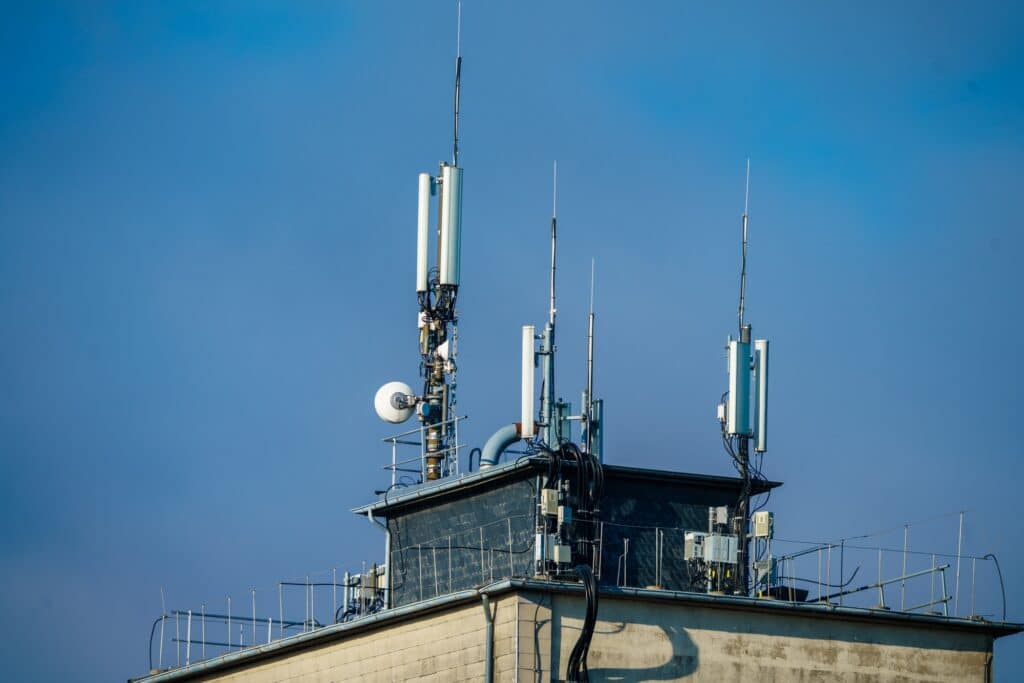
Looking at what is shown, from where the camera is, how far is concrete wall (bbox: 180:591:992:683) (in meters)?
51.6

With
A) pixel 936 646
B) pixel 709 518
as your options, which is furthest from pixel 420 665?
pixel 936 646

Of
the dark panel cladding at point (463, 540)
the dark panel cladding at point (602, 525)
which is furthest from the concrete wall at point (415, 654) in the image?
the dark panel cladding at point (602, 525)

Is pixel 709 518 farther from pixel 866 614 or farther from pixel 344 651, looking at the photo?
pixel 344 651

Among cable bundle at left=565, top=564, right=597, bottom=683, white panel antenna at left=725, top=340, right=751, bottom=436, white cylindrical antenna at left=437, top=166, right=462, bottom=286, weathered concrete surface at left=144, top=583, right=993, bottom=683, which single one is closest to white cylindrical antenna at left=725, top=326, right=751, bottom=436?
white panel antenna at left=725, top=340, right=751, bottom=436

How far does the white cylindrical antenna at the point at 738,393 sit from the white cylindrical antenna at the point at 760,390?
0.86 feet

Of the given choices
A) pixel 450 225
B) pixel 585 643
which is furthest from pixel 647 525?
pixel 450 225

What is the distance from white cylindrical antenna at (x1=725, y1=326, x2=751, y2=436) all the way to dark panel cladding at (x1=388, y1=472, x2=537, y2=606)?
503 cm

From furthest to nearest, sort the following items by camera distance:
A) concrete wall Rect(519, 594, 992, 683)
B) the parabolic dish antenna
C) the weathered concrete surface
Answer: the parabolic dish antenna, concrete wall Rect(519, 594, 992, 683), the weathered concrete surface

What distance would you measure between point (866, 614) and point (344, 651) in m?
12.3

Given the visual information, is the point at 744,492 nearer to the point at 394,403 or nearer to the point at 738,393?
the point at 738,393

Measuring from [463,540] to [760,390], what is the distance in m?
7.98

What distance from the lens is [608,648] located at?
52.2 metres

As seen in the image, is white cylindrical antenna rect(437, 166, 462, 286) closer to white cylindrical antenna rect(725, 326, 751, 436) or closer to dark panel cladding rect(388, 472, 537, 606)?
dark panel cladding rect(388, 472, 537, 606)

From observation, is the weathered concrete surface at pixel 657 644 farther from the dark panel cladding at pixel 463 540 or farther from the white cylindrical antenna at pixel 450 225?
the white cylindrical antenna at pixel 450 225
